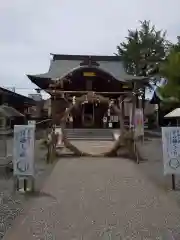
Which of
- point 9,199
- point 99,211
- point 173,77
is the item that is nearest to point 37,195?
point 9,199

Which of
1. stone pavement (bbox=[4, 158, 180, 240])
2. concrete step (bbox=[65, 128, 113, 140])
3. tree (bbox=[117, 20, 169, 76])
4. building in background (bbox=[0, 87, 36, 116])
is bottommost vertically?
stone pavement (bbox=[4, 158, 180, 240])

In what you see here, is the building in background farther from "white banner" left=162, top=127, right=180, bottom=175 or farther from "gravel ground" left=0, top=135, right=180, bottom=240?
"white banner" left=162, top=127, right=180, bottom=175

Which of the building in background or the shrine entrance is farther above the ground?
the building in background

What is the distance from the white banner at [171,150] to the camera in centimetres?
823

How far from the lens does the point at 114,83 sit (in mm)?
28812

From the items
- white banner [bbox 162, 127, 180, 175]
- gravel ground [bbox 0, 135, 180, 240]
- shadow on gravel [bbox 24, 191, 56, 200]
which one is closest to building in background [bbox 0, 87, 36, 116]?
gravel ground [bbox 0, 135, 180, 240]

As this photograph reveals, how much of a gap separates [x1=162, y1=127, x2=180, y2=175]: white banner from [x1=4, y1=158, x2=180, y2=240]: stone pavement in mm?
575

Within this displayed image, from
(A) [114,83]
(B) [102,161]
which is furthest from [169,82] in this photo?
(B) [102,161]

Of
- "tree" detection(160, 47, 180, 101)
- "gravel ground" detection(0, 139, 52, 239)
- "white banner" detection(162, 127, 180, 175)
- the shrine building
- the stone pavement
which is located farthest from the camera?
the shrine building

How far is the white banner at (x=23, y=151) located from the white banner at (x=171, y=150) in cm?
303

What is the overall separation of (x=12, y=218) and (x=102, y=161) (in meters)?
7.54

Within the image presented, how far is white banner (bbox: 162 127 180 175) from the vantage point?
27.0 ft

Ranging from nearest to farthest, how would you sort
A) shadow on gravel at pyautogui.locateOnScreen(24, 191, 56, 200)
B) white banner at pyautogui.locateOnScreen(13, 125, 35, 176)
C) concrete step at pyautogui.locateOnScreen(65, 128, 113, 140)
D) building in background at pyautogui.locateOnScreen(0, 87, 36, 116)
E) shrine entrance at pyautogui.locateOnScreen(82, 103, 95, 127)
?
shadow on gravel at pyautogui.locateOnScreen(24, 191, 56, 200) → white banner at pyautogui.locateOnScreen(13, 125, 35, 176) → concrete step at pyautogui.locateOnScreen(65, 128, 113, 140) → shrine entrance at pyautogui.locateOnScreen(82, 103, 95, 127) → building in background at pyautogui.locateOnScreen(0, 87, 36, 116)

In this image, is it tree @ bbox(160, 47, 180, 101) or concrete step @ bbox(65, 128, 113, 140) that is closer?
concrete step @ bbox(65, 128, 113, 140)
